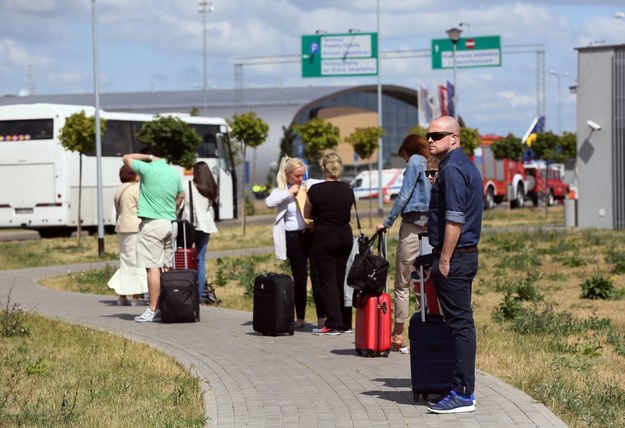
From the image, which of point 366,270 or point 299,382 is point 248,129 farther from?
point 299,382

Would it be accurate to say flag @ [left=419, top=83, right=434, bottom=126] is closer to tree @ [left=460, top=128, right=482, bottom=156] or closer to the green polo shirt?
tree @ [left=460, top=128, right=482, bottom=156]

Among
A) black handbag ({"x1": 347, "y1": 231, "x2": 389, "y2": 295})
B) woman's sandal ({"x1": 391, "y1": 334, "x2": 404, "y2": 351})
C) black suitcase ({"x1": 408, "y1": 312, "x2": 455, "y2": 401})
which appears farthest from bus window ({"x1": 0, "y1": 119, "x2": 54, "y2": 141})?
black suitcase ({"x1": 408, "y1": 312, "x2": 455, "y2": 401})

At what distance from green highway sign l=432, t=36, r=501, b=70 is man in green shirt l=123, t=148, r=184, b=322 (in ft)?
170

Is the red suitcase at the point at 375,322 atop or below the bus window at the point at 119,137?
below

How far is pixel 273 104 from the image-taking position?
343ft

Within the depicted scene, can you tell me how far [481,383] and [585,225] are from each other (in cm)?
2856

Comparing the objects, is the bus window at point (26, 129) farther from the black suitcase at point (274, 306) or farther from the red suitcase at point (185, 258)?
the black suitcase at point (274, 306)

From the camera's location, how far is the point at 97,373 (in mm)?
10391

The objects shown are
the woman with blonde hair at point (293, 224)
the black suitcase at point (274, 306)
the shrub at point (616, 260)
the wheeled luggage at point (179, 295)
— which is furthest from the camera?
the shrub at point (616, 260)

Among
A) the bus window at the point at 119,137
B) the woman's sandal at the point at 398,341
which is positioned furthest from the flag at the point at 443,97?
the woman's sandal at the point at 398,341

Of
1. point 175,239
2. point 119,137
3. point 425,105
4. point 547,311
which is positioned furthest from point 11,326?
point 425,105

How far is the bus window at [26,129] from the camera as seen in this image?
37.2m

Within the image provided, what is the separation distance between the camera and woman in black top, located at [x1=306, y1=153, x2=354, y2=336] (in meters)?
12.8

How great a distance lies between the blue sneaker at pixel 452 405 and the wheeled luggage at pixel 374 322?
2736 mm
